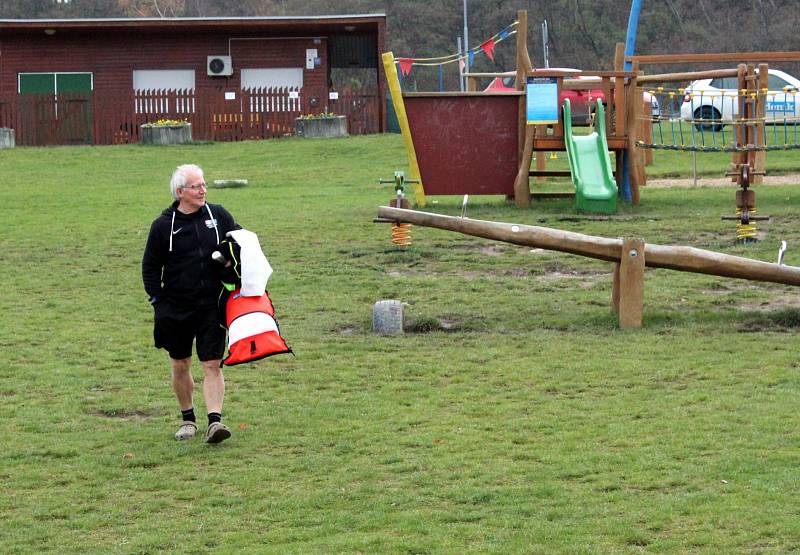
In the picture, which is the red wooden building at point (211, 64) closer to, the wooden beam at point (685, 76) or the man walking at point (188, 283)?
the wooden beam at point (685, 76)

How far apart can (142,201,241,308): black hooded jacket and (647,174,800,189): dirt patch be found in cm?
1508

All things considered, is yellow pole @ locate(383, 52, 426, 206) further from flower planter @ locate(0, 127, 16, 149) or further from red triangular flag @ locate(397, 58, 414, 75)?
flower planter @ locate(0, 127, 16, 149)

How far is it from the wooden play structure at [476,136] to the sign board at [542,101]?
0.29 m

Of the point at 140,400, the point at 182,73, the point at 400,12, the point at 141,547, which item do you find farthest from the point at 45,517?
the point at 400,12

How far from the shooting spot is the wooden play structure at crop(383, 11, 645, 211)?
737 inches

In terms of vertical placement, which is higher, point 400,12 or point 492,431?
point 400,12

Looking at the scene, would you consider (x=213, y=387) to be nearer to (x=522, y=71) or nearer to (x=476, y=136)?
(x=476, y=136)

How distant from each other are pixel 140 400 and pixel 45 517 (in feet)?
8.01

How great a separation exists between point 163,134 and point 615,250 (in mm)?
23216

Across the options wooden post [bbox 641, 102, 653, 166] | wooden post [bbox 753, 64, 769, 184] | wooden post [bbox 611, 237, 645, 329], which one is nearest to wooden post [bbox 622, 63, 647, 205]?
wooden post [bbox 753, 64, 769, 184]

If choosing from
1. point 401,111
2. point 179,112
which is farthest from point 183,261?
point 179,112

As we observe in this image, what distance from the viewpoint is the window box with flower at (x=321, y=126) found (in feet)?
108

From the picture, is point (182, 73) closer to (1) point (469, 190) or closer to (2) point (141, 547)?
(1) point (469, 190)

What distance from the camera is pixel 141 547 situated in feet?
19.4
